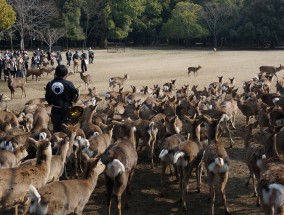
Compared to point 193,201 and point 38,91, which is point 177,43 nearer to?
point 38,91

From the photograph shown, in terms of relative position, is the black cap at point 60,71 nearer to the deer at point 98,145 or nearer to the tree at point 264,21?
the deer at point 98,145

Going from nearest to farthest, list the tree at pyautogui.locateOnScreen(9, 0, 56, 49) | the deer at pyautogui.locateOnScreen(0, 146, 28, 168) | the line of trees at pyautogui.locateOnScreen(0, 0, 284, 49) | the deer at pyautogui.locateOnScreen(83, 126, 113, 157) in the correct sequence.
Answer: the deer at pyautogui.locateOnScreen(0, 146, 28, 168) < the deer at pyautogui.locateOnScreen(83, 126, 113, 157) < the tree at pyautogui.locateOnScreen(9, 0, 56, 49) < the line of trees at pyautogui.locateOnScreen(0, 0, 284, 49)

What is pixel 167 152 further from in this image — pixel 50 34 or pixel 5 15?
pixel 50 34

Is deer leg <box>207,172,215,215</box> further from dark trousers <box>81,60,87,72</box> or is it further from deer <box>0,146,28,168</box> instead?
dark trousers <box>81,60,87,72</box>

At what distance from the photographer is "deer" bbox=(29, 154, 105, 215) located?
5.66 metres

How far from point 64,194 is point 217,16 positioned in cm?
6017

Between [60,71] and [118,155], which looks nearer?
[118,155]

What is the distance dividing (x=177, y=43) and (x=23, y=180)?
66.7 meters

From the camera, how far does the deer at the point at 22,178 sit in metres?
6.40

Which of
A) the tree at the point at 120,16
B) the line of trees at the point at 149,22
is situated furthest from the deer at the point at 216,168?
the tree at the point at 120,16

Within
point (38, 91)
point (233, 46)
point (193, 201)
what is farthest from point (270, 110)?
point (233, 46)

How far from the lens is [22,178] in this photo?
21.6 feet

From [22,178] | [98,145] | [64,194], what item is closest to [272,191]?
[64,194]

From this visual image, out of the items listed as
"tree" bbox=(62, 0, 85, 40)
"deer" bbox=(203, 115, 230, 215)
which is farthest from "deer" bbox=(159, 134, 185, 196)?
"tree" bbox=(62, 0, 85, 40)
